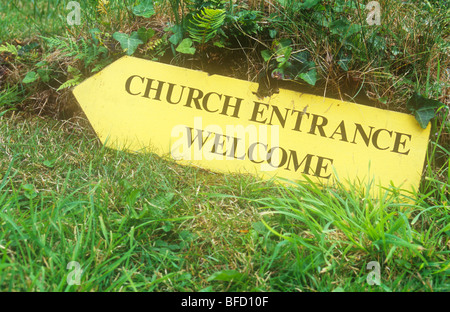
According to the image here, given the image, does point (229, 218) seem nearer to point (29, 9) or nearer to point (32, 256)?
point (32, 256)

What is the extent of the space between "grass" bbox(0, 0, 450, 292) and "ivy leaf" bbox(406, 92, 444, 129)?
81 millimetres

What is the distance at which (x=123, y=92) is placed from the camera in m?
2.15

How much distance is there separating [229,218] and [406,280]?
68 centimetres

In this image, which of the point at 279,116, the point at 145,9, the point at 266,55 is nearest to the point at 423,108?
the point at 279,116

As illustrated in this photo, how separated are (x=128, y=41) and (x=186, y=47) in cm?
33

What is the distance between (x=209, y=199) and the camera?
178 cm

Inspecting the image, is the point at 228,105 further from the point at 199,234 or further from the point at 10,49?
the point at 10,49

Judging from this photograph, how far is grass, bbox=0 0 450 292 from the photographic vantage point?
143 centimetres

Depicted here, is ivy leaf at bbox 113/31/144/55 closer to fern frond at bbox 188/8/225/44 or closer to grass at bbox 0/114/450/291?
fern frond at bbox 188/8/225/44

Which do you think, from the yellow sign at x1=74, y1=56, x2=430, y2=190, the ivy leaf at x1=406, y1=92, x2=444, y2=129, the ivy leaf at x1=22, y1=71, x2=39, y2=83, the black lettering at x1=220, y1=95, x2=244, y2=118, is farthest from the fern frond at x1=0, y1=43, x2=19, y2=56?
the ivy leaf at x1=406, y1=92, x2=444, y2=129

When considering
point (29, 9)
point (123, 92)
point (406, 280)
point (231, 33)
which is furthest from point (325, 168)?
point (29, 9)

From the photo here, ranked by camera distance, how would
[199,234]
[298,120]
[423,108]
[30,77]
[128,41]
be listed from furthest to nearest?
[30,77], [128,41], [298,120], [423,108], [199,234]

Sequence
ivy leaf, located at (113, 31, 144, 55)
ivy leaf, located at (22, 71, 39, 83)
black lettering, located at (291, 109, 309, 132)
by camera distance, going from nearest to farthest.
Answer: black lettering, located at (291, 109, 309, 132)
ivy leaf, located at (113, 31, 144, 55)
ivy leaf, located at (22, 71, 39, 83)

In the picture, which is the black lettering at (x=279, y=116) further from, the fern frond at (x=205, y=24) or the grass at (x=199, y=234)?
the fern frond at (x=205, y=24)
